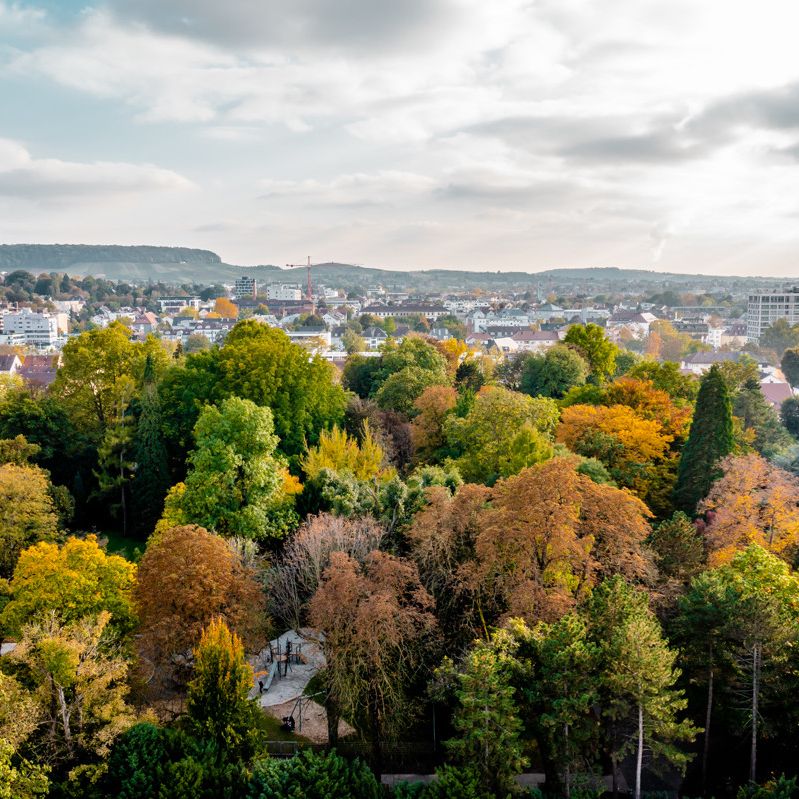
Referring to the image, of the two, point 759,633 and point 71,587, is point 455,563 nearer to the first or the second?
point 759,633

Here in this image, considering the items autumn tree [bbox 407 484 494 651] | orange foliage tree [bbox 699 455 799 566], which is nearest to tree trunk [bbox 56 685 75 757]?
autumn tree [bbox 407 484 494 651]

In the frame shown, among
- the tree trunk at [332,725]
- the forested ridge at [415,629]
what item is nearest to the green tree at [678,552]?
the forested ridge at [415,629]

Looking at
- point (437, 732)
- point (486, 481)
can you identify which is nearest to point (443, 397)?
point (486, 481)

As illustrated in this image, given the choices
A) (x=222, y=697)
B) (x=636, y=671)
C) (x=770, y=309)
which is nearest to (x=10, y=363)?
(x=222, y=697)

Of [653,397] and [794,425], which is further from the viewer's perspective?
[794,425]

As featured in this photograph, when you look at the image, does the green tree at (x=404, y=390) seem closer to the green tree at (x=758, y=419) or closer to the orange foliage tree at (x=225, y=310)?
the green tree at (x=758, y=419)

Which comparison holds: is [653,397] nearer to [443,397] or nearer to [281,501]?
[443,397]

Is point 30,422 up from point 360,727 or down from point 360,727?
up
